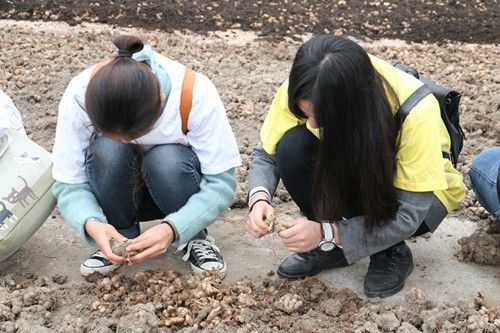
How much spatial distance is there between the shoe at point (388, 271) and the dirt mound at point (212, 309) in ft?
0.22

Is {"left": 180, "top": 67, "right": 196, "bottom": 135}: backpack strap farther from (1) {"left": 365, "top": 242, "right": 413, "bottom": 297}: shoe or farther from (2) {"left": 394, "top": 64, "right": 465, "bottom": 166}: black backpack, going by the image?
(1) {"left": 365, "top": 242, "right": 413, "bottom": 297}: shoe

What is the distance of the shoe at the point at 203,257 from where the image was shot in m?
2.58

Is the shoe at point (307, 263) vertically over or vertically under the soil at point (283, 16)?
over

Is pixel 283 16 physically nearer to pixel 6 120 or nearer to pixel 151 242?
pixel 6 120

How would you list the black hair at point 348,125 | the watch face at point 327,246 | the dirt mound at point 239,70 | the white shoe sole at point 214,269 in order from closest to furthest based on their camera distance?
the black hair at point 348,125
the watch face at point 327,246
the white shoe sole at point 214,269
the dirt mound at point 239,70

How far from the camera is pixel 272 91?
4363 mm

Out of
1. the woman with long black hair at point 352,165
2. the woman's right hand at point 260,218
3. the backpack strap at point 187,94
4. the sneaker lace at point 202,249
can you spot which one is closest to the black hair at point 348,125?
the woman with long black hair at point 352,165

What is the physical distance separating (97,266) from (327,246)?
84cm

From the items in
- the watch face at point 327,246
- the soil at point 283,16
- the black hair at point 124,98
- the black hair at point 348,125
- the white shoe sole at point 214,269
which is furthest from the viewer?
the soil at point 283,16

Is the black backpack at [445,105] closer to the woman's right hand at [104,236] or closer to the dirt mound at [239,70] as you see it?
the dirt mound at [239,70]

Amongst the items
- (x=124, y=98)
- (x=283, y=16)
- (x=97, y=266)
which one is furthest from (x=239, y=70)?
(x=124, y=98)

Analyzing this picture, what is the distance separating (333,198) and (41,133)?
7.03 feet

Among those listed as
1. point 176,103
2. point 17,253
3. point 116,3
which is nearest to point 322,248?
point 176,103

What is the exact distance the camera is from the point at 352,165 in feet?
6.87
